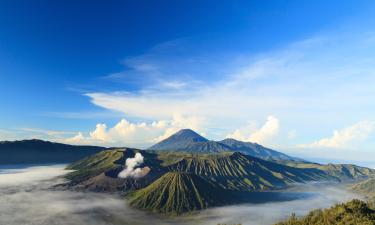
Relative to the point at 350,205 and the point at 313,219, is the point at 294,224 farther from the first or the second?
the point at 350,205

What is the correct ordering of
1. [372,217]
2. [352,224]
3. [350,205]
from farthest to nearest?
[350,205]
[372,217]
[352,224]

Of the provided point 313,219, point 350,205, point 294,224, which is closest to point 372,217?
point 350,205

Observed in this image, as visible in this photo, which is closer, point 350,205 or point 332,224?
point 332,224

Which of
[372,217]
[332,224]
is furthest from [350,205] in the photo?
[332,224]

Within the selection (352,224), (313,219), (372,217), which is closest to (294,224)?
(313,219)

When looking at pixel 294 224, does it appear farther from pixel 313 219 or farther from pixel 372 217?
pixel 372 217

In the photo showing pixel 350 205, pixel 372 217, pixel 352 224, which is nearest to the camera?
pixel 352 224

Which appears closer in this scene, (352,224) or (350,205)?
(352,224)
